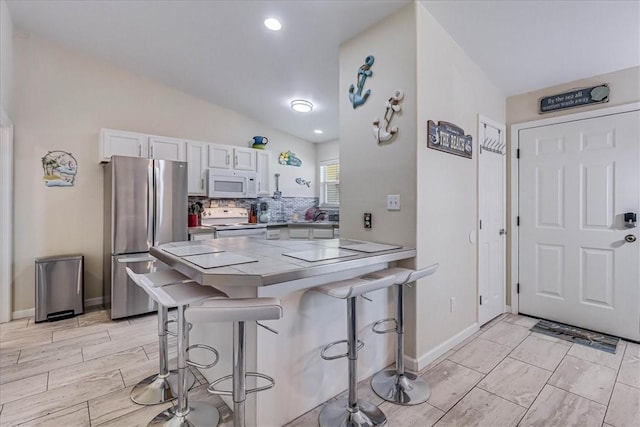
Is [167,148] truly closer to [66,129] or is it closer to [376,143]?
[66,129]

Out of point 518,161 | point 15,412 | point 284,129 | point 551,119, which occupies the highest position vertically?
point 284,129

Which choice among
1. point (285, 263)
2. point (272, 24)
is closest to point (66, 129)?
point (272, 24)

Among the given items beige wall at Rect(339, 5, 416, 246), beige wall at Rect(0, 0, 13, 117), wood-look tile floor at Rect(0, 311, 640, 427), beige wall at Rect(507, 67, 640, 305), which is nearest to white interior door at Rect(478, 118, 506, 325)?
beige wall at Rect(507, 67, 640, 305)

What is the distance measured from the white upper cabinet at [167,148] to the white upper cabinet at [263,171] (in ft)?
3.75

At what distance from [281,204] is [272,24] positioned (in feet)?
10.7

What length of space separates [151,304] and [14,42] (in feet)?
10.5

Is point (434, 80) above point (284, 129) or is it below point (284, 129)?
below

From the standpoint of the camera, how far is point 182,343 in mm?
1609

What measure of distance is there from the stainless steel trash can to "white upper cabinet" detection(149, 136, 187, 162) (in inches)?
58.0

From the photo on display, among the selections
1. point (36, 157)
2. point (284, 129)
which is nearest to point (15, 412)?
point (36, 157)

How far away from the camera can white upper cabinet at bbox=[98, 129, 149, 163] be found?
3.58 meters

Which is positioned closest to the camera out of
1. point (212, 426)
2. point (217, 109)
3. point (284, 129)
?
point (212, 426)

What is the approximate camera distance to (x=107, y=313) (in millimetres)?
3518

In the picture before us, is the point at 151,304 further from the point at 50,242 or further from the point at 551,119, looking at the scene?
the point at 551,119
